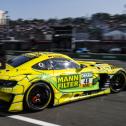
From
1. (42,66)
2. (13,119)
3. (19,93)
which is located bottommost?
(13,119)

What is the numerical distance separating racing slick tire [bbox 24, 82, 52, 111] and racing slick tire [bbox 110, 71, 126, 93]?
2.43 m

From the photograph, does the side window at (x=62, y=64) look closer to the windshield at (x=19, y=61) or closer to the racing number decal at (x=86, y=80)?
the racing number decal at (x=86, y=80)

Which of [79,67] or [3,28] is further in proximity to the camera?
[3,28]

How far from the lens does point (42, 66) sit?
8219 millimetres

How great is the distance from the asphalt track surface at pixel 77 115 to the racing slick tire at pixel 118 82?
3.54 ft

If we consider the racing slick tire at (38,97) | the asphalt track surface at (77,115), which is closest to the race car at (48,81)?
the racing slick tire at (38,97)

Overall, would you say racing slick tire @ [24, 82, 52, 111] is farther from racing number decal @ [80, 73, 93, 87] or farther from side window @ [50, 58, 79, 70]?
racing number decal @ [80, 73, 93, 87]

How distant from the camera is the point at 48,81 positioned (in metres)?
7.96

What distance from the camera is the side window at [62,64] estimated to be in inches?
334

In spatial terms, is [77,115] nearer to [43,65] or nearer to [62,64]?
[43,65]

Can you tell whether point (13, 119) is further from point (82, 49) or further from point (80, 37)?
point (80, 37)

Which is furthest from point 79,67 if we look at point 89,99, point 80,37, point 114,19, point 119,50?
point 114,19

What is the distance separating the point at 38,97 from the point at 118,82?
10.0 ft

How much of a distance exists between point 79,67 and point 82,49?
1177 inches
